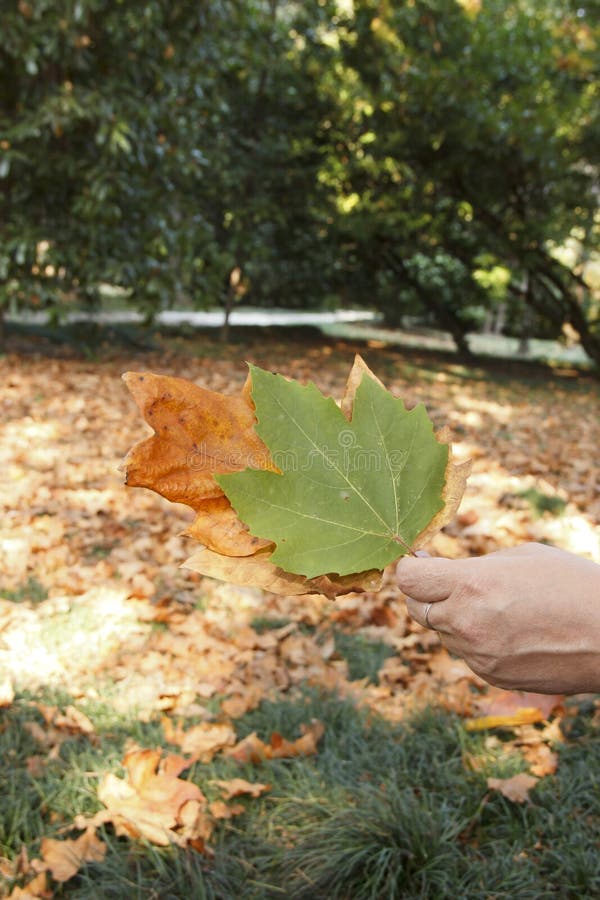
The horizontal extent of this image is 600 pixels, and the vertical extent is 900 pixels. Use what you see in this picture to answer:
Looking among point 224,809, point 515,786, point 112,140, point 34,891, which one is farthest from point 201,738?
point 112,140

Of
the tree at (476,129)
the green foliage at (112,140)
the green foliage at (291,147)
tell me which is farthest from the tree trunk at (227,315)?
the tree at (476,129)

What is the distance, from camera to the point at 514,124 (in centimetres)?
933

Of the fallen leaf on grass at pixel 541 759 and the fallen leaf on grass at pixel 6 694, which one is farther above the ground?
the fallen leaf on grass at pixel 541 759

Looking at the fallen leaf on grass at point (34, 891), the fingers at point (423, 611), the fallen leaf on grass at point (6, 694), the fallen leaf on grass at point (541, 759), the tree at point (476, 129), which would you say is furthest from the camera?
the tree at point (476, 129)

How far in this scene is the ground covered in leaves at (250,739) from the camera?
1857 mm

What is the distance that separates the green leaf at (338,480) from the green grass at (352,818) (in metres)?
1.09

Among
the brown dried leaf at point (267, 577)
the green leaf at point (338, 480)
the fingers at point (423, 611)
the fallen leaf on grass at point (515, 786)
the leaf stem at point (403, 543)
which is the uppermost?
the green leaf at point (338, 480)

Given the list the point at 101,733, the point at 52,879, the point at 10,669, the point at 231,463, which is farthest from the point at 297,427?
the point at 10,669

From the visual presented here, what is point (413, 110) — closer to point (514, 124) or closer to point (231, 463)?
point (514, 124)

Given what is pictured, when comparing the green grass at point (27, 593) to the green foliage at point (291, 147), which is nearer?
the green grass at point (27, 593)

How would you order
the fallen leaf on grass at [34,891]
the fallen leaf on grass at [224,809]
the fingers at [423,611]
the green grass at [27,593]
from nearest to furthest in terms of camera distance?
the fingers at [423,611] < the fallen leaf on grass at [34,891] < the fallen leaf on grass at [224,809] < the green grass at [27,593]

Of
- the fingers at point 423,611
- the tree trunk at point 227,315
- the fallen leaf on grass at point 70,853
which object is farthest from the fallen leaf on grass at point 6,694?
the tree trunk at point 227,315

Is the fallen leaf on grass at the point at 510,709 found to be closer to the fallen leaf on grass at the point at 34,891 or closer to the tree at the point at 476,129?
the fallen leaf on grass at the point at 34,891

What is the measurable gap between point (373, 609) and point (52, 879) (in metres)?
1.70
